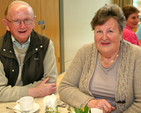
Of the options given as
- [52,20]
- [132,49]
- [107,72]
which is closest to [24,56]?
[107,72]

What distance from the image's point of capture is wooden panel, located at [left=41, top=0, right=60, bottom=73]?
3.89m

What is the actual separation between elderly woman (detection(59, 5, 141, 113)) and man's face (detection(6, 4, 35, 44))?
1.76ft

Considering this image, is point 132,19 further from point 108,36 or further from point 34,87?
point 34,87

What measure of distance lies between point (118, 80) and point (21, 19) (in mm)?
1005

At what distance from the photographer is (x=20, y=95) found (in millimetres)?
1467

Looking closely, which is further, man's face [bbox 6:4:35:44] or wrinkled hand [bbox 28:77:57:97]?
man's face [bbox 6:4:35:44]

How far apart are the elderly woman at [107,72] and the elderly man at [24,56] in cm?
25

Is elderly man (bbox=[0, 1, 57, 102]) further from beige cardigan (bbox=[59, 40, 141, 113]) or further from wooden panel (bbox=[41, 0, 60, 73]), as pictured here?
wooden panel (bbox=[41, 0, 60, 73])

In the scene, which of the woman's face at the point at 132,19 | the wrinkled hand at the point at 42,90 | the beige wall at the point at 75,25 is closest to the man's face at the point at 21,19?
the wrinkled hand at the point at 42,90

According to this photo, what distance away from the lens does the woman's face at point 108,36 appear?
1.40 m

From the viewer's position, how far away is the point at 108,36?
1.41 m

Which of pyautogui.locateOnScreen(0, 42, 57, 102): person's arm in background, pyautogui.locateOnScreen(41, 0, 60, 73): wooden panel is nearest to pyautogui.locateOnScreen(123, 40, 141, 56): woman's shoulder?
pyautogui.locateOnScreen(0, 42, 57, 102): person's arm in background

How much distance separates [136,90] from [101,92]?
277mm

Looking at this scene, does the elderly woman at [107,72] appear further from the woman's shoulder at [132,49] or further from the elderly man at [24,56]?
the elderly man at [24,56]
